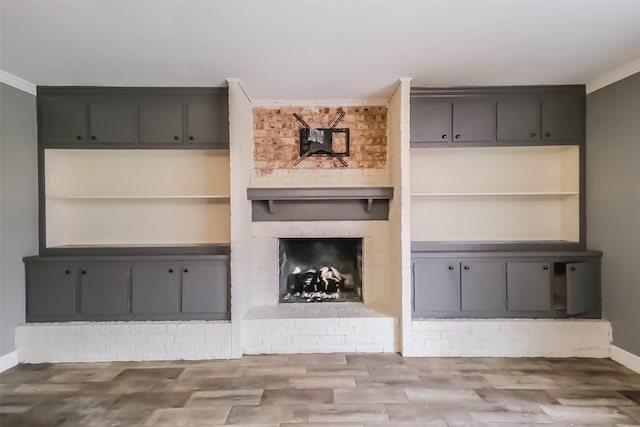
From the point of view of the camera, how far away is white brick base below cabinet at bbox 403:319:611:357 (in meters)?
3.13

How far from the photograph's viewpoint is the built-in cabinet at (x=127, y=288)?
3.12 m

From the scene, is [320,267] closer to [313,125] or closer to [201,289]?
[201,289]

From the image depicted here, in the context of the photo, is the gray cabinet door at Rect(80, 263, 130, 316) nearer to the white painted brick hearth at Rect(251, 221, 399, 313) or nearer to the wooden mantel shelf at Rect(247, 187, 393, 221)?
the white painted brick hearth at Rect(251, 221, 399, 313)

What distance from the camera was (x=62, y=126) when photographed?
325cm

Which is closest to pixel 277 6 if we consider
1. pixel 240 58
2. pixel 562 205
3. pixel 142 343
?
pixel 240 58

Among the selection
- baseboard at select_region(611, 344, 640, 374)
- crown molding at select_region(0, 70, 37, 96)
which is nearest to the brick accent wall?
crown molding at select_region(0, 70, 37, 96)

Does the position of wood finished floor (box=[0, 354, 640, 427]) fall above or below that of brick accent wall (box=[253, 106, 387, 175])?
below

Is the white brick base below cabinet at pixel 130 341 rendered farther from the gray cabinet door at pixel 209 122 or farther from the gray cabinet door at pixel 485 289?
the gray cabinet door at pixel 485 289

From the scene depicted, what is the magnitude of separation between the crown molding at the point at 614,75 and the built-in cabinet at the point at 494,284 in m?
1.48

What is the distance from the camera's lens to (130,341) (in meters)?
3.12

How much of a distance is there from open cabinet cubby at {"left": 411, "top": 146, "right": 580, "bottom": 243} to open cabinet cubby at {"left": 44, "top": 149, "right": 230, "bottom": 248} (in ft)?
6.85

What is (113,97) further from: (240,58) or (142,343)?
(142,343)

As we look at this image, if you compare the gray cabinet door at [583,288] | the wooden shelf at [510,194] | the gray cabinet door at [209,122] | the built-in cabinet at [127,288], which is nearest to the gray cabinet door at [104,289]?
the built-in cabinet at [127,288]

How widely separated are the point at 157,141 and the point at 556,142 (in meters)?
3.73
